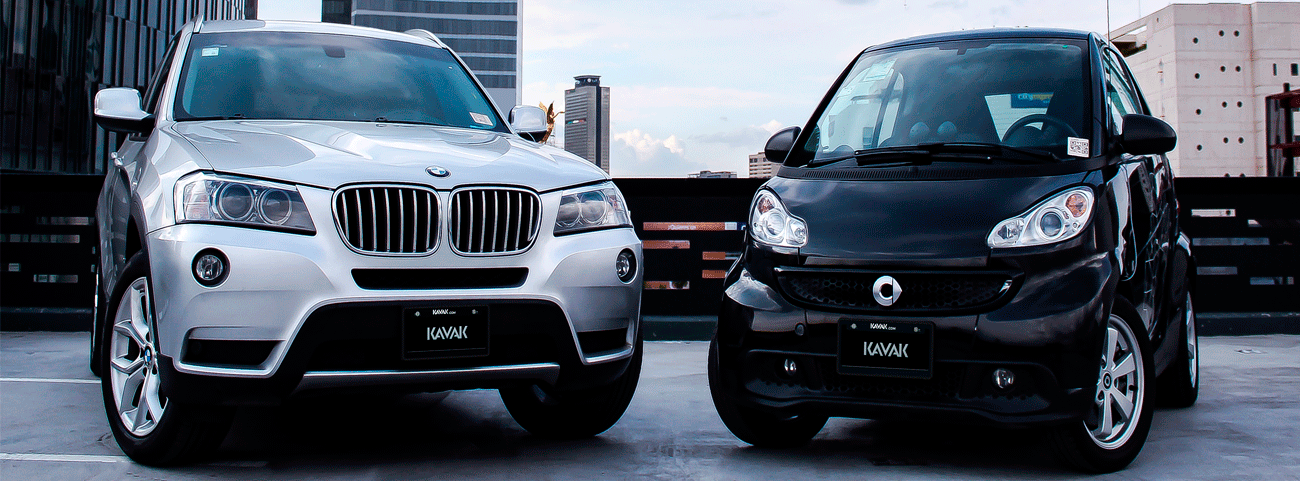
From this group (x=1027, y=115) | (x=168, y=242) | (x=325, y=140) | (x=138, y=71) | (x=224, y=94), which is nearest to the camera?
(x=168, y=242)

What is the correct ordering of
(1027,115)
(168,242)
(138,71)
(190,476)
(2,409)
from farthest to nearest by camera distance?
(138,71) < (2,409) < (1027,115) < (190,476) < (168,242)

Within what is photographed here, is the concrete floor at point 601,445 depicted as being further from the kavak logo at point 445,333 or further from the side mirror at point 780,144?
the side mirror at point 780,144

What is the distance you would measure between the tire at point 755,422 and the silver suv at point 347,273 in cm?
33

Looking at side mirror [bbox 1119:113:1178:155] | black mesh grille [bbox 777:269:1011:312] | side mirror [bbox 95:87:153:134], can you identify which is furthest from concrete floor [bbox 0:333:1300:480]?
side mirror [bbox 95:87:153:134]

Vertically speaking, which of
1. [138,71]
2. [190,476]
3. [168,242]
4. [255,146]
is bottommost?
[190,476]

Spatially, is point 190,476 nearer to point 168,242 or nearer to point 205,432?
point 205,432

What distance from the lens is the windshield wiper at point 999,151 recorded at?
3.57m

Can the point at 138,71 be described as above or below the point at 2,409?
above

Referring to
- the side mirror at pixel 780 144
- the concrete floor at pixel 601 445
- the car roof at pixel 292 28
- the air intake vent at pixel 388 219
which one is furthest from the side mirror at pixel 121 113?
the side mirror at pixel 780 144

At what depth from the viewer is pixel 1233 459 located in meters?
3.74

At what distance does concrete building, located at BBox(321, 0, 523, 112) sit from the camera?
148m

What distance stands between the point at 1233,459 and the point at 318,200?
3312 millimetres

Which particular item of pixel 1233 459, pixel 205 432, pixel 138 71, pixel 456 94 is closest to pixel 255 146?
pixel 205 432

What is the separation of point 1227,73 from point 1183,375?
405 feet
